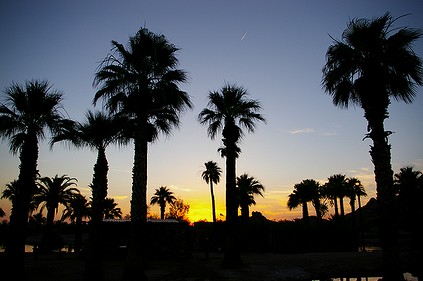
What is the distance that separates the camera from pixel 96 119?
2078 centimetres

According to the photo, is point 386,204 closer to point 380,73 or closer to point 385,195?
point 385,195

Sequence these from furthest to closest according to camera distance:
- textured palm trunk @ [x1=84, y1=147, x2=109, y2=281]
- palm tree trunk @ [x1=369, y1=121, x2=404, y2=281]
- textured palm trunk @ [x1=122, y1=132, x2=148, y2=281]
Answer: textured palm trunk @ [x1=84, y1=147, x2=109, y2=281], textured palm trunk @ [x1=122, y1=132, x2=148, y2=281], palm tree trunk @ [x1=369, y1=121, x2=404, y2=281]

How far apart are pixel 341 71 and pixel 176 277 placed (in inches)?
628

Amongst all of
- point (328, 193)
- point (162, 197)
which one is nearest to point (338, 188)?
point (328, 193)

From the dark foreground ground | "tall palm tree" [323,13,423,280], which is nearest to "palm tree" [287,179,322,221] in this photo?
the dark foreground ground

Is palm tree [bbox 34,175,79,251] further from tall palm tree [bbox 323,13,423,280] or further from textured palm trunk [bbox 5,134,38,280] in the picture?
tall palm tree [bbox 323,13,423,280]

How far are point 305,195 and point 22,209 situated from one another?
48.2 metres

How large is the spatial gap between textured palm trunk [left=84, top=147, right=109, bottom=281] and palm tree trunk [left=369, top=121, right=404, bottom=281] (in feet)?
49.4

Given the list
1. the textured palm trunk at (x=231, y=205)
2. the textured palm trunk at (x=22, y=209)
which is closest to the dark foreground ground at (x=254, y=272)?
the textured palm trunk at (x=231, y=205)

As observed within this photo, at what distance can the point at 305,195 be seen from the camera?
191ft

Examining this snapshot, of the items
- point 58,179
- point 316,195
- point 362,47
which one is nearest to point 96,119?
point 362,47

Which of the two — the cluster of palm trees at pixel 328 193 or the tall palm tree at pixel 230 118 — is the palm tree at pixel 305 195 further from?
the tall palm tree at pixel 230 118

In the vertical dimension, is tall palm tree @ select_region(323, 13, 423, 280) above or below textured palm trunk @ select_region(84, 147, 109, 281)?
above

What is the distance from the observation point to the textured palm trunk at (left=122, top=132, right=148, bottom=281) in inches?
625
